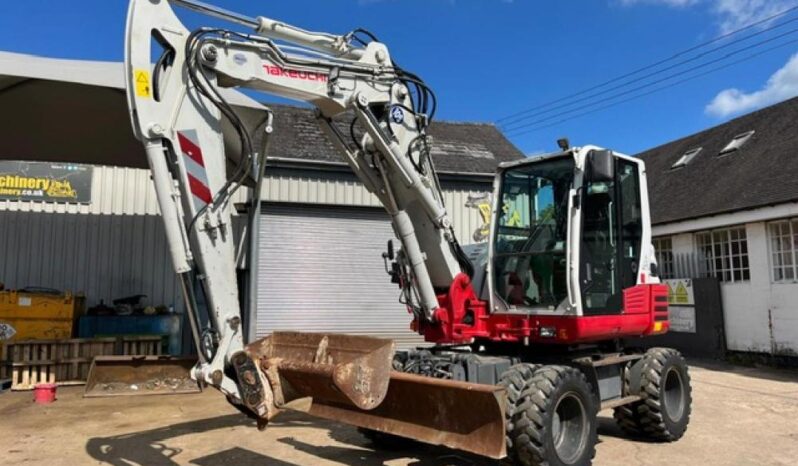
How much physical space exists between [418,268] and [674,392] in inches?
146

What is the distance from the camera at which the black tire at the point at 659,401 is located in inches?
281

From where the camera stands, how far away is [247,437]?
7.54 meters

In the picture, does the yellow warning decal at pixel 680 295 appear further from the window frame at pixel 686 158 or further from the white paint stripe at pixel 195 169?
the white paint stripe at pixel 195 169

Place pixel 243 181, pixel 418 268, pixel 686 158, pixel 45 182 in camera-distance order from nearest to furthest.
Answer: pixel 243 181 < pixel 418 268 < pixel 45 182 < pixel 686 158

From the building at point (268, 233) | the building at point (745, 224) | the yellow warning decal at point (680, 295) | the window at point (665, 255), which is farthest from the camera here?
the window at point (665, 255)

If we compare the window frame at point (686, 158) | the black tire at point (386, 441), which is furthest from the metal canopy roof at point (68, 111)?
the window frame at point (686, 158)

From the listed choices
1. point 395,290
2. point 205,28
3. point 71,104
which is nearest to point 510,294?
point 205,28

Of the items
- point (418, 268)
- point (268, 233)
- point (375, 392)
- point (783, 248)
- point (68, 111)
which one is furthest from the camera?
point (268, 233)

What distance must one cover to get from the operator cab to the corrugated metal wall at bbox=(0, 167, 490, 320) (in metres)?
7.80

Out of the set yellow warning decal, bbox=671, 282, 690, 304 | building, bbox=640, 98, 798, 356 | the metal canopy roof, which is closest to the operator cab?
the metal canopy roof

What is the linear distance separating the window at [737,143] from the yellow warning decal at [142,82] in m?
16.8

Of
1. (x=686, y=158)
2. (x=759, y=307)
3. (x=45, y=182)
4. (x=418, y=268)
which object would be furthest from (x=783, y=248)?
(x=45, y=182)

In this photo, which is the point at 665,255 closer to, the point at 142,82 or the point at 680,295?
the point at 680,295

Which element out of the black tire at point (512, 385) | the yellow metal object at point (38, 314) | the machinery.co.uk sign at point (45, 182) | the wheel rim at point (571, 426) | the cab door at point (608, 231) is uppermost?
the machinery.co.uk sign at point (45, 182)
